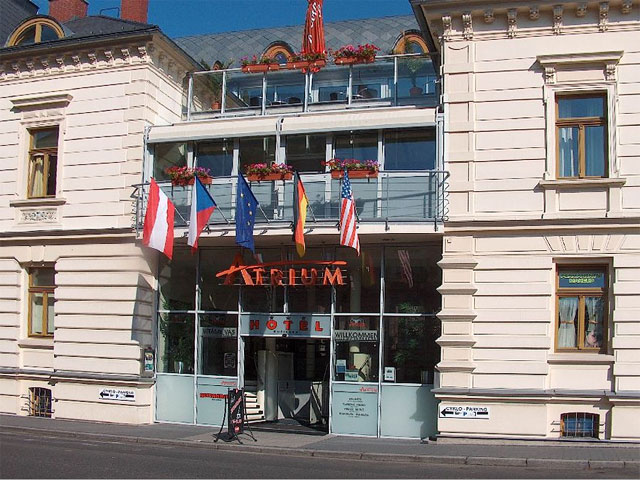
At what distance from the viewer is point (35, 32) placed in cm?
2338

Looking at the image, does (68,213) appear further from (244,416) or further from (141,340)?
(244,416)

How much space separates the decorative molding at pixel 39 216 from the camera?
22361 millimetres

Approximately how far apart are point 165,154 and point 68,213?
290 centimetres

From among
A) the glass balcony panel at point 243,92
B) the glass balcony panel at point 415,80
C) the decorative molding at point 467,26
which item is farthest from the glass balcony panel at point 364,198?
the glass balcony panel at point 243,92

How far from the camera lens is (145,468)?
47.1 feet

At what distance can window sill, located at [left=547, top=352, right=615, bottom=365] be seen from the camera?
17.8 meters

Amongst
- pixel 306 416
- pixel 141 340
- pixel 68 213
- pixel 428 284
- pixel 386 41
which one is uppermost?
pixel 386 41

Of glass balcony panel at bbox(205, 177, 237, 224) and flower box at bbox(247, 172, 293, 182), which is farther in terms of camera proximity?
glass balcony panel at bbox(205, 177, 237, 224)

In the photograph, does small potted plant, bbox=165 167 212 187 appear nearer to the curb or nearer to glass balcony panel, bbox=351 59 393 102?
glass balcony panel, bbox=351 59 393 102

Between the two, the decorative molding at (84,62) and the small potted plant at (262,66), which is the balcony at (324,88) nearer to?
the small potted plant at (262,66)

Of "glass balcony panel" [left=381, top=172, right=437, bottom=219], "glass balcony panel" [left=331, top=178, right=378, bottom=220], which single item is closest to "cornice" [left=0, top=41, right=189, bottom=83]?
"glass balcony panel" [left=331, top=178, right=378, bottom=220]

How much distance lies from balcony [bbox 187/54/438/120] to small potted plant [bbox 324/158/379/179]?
214 cm

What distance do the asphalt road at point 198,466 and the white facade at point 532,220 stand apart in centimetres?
265

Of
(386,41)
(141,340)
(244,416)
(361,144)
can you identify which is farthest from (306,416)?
(386,41)
